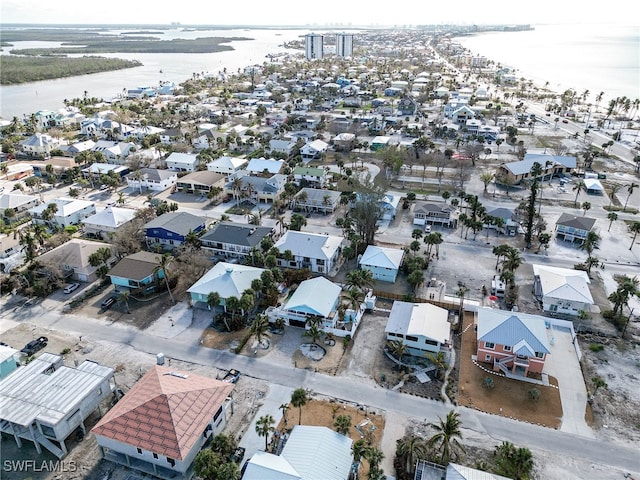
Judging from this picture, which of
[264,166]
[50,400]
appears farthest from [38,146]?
[50,400]

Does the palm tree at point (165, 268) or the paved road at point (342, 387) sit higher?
the palm tree at point (165, 268)

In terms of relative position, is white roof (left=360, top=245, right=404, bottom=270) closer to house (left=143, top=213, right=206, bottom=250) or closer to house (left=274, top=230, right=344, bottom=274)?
house (left=274, top=230, right=344, bottom=274)

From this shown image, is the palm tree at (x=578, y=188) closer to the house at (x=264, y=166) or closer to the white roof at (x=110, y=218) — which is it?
the house at (x=264, y=166)

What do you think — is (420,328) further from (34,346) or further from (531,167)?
(531,167)

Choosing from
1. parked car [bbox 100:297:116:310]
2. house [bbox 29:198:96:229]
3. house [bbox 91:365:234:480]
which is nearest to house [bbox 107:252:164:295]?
parked car [bbox 100:297:116:310]

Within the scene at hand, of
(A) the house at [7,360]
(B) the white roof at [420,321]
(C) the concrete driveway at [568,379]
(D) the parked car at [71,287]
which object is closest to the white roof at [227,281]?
(D) the parked car at [71,287]

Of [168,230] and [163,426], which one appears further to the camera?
[168,230]
